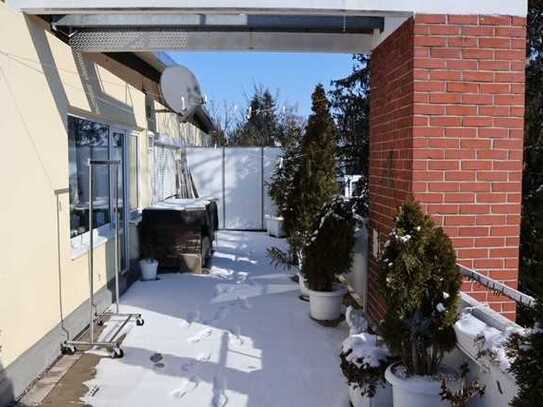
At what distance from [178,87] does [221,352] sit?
5.00m

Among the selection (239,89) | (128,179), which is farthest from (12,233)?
(239,89)

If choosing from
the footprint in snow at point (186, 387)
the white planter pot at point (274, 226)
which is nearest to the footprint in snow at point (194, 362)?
the footprint in snow at point (186, 387)

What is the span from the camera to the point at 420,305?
3.04 meters

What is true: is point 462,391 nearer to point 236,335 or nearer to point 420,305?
point 420,305

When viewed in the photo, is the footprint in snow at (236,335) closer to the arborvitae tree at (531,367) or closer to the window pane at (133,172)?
the window pane at (133,172)

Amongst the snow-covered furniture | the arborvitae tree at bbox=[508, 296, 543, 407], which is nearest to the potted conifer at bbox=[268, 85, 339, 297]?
the snow-covered furniture

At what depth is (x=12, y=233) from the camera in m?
3.85

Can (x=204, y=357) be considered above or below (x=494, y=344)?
below

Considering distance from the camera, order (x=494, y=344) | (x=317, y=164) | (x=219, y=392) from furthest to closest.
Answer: (x=317, y=164), (x=219, y=392), (x=494, y=344)

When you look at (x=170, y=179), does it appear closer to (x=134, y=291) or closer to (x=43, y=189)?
(x=134, y=291)

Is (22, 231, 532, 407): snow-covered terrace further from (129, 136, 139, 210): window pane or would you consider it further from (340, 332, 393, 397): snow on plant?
(129, 136, 139, 210): window pane

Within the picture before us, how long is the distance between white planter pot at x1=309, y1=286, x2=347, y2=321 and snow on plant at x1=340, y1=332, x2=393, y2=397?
218cm

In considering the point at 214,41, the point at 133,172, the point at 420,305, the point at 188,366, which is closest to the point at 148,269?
the point at 133,172

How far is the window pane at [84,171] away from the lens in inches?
218
